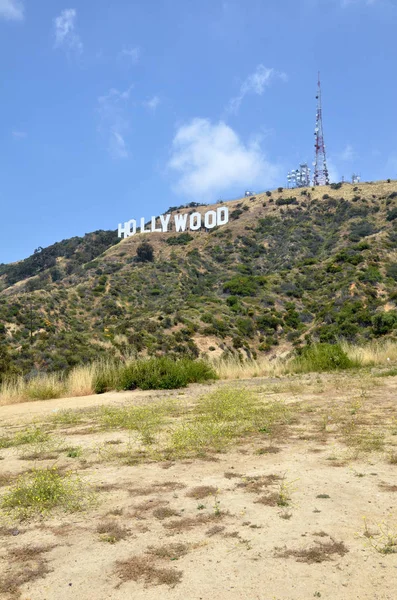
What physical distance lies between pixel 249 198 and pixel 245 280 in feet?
145

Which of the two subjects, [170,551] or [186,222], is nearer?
[170,551]

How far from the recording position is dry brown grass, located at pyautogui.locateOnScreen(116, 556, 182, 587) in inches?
132

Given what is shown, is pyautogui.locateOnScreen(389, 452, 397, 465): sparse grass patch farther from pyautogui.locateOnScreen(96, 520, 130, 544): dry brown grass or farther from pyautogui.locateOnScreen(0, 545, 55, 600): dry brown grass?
pyautogui.locateOnScreen(0, 545, 55, 600): dry brown grass

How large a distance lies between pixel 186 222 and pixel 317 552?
85.0 metres

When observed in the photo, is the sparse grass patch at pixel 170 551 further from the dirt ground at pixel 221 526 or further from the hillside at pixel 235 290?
the hillside at pixel 235 290

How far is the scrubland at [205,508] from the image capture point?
11.0ft

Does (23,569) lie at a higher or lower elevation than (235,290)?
lower

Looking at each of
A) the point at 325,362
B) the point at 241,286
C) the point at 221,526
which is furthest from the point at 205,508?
→ the point at 241,286

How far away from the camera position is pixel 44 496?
5020 mm

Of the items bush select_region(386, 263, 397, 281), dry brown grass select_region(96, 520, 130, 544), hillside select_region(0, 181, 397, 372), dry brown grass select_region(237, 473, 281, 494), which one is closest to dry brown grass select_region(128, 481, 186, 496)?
dry brown grass select_region(237, 473, 281, 494)

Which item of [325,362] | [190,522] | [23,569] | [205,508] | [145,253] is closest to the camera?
[23,569]

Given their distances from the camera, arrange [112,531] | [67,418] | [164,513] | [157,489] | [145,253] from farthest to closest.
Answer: [145,253]
[67,418]
[157,489]
[164,513]
[112,531]

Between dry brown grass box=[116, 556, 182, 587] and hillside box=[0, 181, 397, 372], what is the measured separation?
21.4 meters

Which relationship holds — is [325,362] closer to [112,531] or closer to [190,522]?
[190,522]
